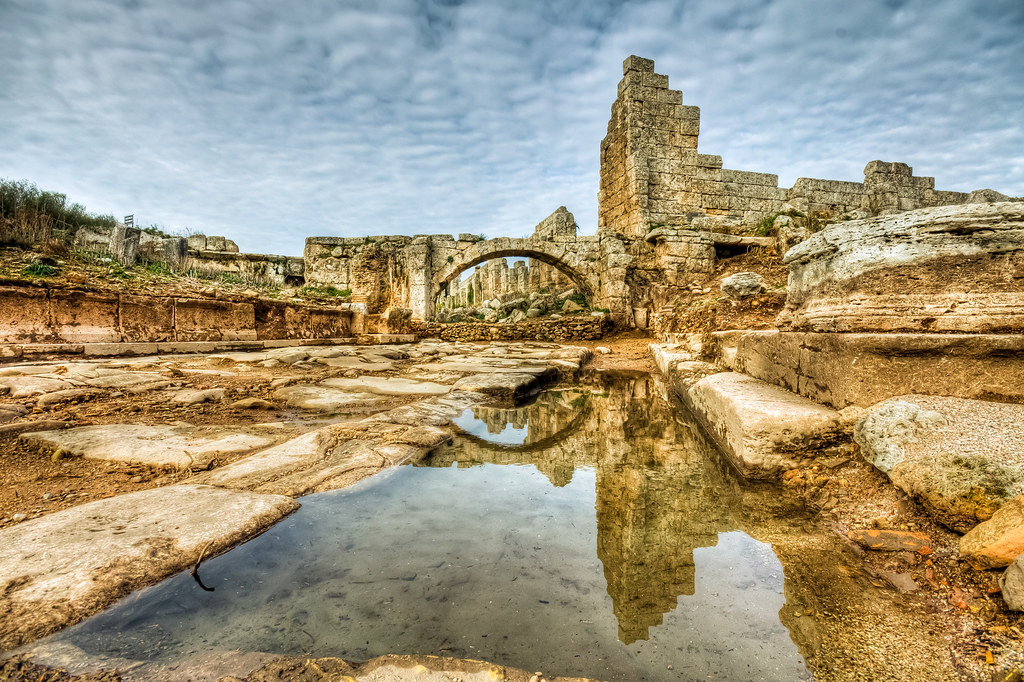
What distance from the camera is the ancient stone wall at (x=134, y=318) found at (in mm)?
4055

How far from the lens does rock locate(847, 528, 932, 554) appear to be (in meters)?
1.32

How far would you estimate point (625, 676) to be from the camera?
0.92 m

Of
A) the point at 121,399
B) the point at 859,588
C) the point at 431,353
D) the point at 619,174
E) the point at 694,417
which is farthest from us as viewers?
the point at 619,174

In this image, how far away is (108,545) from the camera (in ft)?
3.70

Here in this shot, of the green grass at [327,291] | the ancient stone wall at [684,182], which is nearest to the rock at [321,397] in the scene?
the green grass at [327,291]

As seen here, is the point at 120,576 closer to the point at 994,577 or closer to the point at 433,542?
the point at 433,542

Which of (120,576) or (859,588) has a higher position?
(120,576)

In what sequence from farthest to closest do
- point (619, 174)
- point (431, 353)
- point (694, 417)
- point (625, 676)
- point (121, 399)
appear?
1. point (619, 174)
2. point (431, 353)
3. point (694, 417)
4. point (121, 399)
5. point (625, 676)

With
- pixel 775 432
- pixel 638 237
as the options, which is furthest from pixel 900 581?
pixel 638 237

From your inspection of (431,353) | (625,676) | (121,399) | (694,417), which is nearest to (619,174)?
(431,353)

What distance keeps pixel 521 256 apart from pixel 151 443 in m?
11.3

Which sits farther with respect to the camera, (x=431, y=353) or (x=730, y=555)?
(x=431, y=353)

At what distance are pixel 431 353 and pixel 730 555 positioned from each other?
575cm

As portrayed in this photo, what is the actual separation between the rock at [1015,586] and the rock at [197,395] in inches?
143
